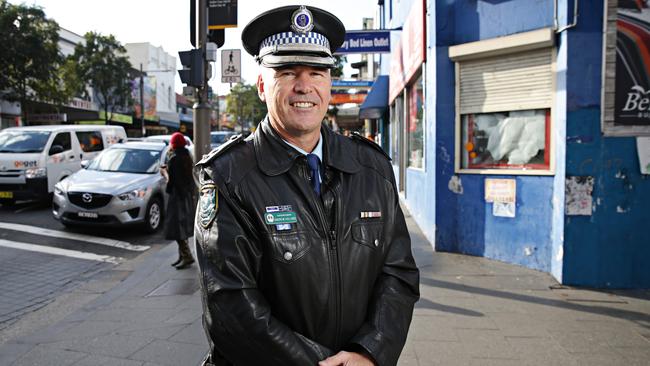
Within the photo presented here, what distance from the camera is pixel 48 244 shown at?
313 inches

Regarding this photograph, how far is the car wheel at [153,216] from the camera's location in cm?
896

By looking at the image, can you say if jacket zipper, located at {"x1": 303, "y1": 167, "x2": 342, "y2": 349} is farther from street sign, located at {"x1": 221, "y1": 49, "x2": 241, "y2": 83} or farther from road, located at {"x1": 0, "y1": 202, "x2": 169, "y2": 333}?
street sign, located at {"x1": 221, "y1": 49, "x2": 241, "y2": 83}

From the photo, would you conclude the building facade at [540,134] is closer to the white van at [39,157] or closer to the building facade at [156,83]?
the white van at [39,157]

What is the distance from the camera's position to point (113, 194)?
840cm

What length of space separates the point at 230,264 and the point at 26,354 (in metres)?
3.34

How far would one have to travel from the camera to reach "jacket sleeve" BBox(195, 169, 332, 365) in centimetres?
156

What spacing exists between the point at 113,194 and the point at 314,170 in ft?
24.6

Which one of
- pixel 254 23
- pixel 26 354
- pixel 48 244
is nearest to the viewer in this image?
pixel 254 23

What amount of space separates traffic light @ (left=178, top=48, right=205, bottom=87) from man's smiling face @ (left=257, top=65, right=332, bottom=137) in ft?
19.3

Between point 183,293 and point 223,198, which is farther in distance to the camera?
point 183,293

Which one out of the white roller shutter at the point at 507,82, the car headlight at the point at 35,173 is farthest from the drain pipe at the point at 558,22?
the car headlight at the point at 35,173

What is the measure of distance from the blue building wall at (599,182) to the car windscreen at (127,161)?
24.9 feet

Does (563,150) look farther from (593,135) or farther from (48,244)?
(48,244)

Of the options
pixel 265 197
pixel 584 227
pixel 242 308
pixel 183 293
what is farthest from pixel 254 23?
pixel 584 227
